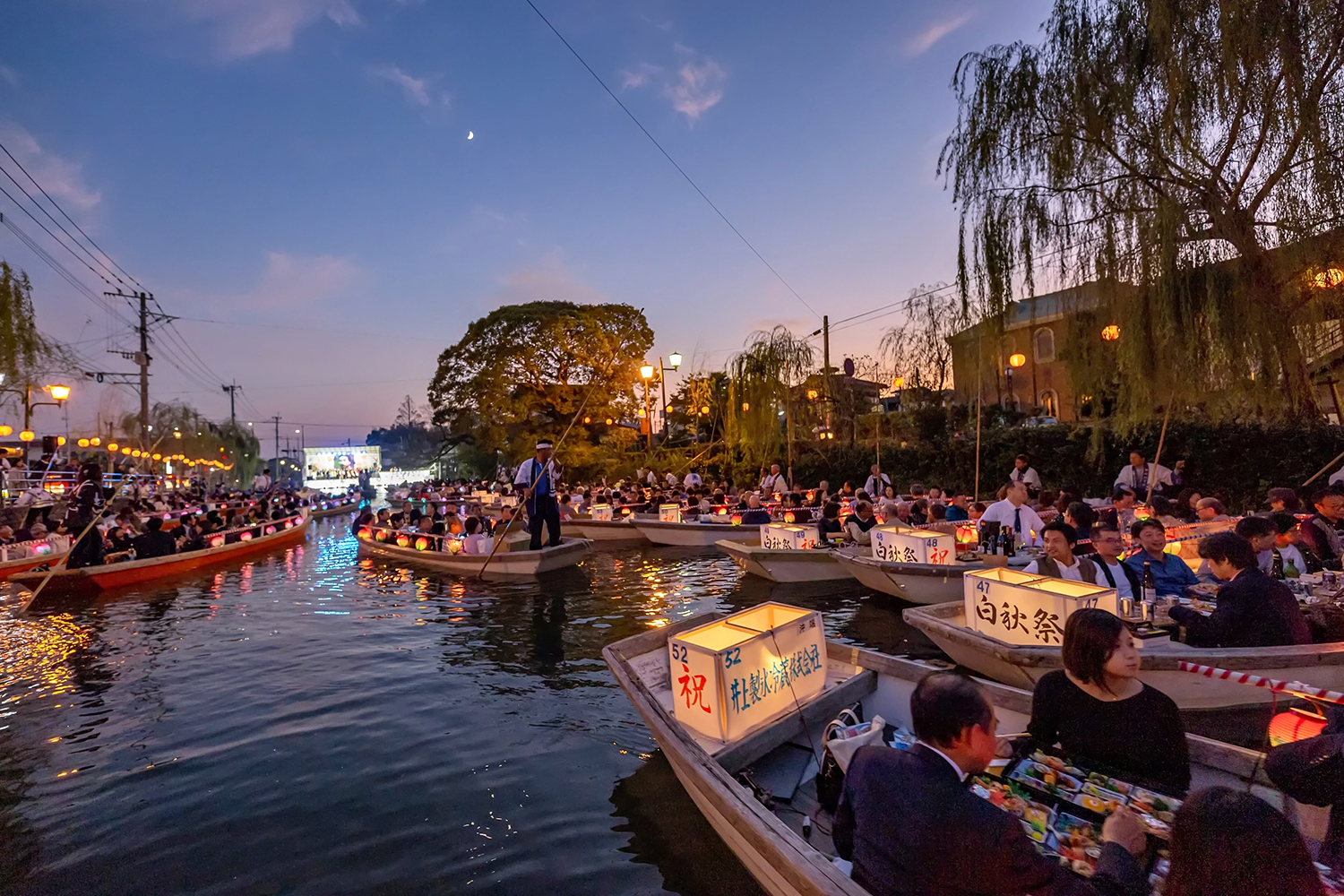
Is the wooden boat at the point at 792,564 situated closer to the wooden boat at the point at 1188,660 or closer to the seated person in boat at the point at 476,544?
the seated person in boat at the point at 476,544

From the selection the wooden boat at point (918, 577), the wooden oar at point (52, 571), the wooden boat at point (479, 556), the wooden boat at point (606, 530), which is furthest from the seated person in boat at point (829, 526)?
the wooden oar at point (52, 571)

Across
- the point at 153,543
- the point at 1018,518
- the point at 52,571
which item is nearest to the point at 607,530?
the point at 153,543

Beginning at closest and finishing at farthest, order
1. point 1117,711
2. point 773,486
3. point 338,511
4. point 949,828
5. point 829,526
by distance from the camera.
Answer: point 949,828
point 1117,711
point 829,526
point 773,486
point 338,511

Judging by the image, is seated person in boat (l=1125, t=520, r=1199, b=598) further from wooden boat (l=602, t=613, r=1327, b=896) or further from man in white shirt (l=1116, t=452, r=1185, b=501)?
man in white shirt (l=1116, t=452, r=1185, b=501)

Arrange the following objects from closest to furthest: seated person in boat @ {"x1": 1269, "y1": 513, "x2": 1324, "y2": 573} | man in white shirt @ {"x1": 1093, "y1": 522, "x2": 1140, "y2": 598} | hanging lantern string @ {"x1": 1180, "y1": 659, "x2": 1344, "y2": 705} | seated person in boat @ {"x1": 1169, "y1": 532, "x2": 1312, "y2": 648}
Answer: hanging lantern string @ {"x1": 1180, "y1": 659, "x2": 1344, "y2": 705}, seated person in boat @ {"x1": 1169, "y1": 532, "x2": 1312, "y2": 648}, man in white shirt @ {"x1": 1093, "y1": 522, "x2": 1140, "y2": 598}, seated person in boat @ {"x1": 1269, "y1": 513, "x2": 1324, "y2": 573}

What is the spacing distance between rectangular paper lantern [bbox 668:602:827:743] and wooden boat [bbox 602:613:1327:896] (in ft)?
0.35

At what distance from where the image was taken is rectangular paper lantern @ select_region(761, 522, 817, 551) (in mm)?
11789

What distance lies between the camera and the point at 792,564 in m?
11.9

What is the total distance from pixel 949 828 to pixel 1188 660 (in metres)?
3.52

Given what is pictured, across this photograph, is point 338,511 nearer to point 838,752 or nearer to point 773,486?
point 773,486

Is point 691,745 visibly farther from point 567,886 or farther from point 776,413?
point 776,413

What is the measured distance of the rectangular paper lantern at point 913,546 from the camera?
8992 mm

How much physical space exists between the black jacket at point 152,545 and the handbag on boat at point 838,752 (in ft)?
55.1

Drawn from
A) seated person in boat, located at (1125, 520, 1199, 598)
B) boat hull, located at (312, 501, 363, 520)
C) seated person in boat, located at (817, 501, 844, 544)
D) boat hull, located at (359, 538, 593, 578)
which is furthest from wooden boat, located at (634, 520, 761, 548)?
boat hull, located at (312, 501, 363, 520)
